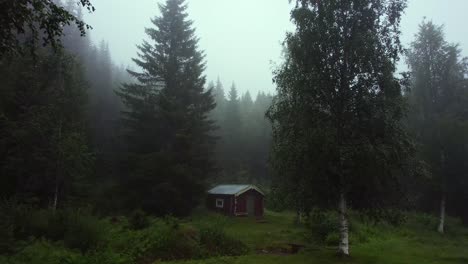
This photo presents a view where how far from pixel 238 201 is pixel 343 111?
23465mm

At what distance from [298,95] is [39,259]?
1320 cm

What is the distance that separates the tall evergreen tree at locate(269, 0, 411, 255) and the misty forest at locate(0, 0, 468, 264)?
7 centimetres

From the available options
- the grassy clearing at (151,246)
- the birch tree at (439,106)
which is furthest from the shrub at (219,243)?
the birch tree at (439,106)

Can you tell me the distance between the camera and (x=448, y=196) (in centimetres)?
3512

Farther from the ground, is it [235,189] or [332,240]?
[235,189]

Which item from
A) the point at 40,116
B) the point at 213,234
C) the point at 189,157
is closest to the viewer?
the point at 213,234

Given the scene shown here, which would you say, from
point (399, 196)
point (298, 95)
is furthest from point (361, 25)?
point (399, 196)

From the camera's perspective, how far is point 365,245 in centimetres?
2320

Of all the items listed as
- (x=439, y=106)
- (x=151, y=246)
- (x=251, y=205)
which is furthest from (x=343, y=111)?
(x=251, y=205)

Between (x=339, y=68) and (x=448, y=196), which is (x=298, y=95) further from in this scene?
(x=448, y=196)

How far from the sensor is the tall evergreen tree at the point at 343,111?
1781cm

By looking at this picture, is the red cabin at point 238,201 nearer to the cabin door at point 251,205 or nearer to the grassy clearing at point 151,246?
the cabin door at point 251,205

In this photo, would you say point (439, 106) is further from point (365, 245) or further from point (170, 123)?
point (170, 123)

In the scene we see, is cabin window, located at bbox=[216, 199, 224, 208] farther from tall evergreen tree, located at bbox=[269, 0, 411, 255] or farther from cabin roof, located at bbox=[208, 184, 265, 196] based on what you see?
tall evergreen tree, located at bbox=[269, 0, 411, 255]
